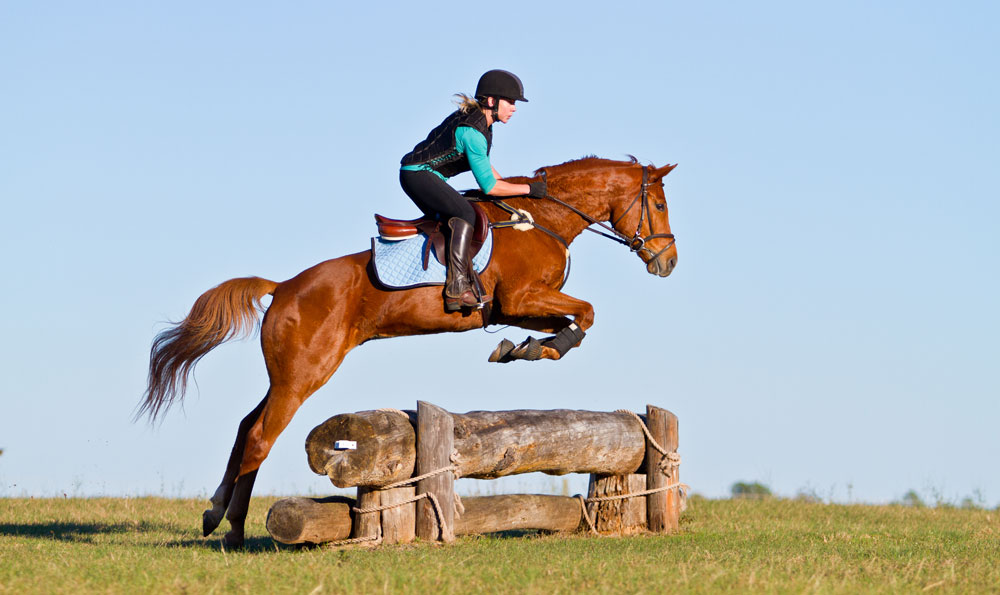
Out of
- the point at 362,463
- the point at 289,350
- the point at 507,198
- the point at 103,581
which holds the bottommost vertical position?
the point at 103,581

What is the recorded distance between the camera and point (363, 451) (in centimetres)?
654

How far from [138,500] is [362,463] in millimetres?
6364

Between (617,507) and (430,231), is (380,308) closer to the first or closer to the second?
(430,231)

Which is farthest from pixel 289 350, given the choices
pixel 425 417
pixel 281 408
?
pixel 425 417

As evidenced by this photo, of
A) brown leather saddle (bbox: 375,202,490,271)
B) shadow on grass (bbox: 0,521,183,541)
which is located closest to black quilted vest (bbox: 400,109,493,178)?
brown leather saddle (bbox: 375,202,490,271)

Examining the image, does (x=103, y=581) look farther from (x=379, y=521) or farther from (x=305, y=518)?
(x=379, y=521)

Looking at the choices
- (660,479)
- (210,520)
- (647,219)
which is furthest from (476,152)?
(210,520)

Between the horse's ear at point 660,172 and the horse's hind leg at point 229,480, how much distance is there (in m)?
3.56

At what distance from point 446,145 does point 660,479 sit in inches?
129

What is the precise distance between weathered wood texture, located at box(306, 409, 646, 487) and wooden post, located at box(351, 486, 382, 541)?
169 mm

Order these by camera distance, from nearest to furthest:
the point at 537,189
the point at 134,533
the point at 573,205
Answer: the point at 537,189
the point at 573,205
the point at 134,533

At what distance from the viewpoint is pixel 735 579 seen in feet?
16.6

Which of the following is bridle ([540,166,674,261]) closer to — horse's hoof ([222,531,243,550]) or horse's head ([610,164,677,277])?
horse's head ([610,164,677,277])

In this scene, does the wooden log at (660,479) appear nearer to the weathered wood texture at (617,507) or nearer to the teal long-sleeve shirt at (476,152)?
the weathered wood texture at (617,507)
